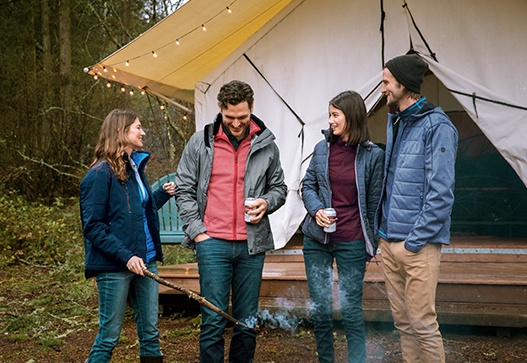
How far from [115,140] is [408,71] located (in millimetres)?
1396

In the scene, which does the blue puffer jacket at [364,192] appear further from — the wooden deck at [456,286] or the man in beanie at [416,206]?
the wooden deck at [456,286]

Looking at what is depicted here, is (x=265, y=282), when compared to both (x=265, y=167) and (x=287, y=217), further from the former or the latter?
(x=265, y=167)

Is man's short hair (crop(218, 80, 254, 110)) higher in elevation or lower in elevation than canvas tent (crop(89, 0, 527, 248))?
lower

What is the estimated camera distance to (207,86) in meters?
5.66

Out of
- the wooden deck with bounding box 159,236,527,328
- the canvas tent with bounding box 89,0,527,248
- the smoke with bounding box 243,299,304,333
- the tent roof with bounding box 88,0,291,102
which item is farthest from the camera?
the tent roof with bounding box 88,0,291,102

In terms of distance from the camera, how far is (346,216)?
3049 mm

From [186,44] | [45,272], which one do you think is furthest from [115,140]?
[45,272]

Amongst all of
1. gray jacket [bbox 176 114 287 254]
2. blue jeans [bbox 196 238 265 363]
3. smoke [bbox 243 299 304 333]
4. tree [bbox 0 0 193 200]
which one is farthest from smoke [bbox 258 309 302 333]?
tree [bbox 0 0 193 200]

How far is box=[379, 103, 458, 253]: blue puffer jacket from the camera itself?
255 centimetres

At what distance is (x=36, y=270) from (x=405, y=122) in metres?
5.77

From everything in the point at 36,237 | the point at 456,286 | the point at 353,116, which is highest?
the point at 353,116

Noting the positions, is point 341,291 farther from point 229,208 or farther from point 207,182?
point 207,182

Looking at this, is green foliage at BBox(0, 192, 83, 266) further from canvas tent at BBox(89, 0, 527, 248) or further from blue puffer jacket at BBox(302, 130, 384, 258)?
blue puffer jacket at BBox(302, 130, 384, 258)

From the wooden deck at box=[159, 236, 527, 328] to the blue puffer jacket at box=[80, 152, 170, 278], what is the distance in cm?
157
